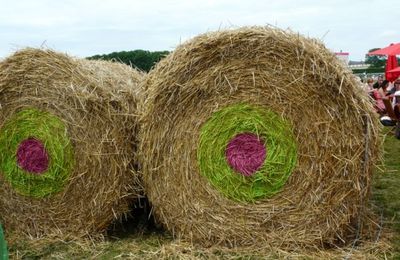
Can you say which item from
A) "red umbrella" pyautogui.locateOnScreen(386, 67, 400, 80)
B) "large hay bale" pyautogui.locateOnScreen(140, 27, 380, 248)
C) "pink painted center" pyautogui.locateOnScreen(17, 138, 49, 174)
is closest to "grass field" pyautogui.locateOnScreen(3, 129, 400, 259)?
"large hay bale" pyautogui.locateOnScreen(140, 27, 380, 248)

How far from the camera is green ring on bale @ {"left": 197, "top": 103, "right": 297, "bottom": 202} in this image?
4.09 meters

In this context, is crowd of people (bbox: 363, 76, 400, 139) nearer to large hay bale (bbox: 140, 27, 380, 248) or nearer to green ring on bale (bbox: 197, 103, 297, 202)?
large hay bale (bbox: 140, 27, 380, 248)

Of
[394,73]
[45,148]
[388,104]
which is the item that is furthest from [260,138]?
[394,73]

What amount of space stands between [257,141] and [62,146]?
1587 millimetres

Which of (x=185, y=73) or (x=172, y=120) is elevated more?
(x=185, y=73)

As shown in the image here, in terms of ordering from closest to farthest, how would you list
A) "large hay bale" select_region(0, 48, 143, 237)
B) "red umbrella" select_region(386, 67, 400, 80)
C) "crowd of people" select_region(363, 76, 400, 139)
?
"large hay bale" select_region(0, 48, 143, 237) < "crowd of people" select_region(363, 76, 400, 139) < "red umbrella" select_region(386, 67, 400, 80)

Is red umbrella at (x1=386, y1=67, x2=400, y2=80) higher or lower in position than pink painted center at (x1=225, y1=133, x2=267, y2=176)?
higher

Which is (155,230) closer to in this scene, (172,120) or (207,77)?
(172,120)

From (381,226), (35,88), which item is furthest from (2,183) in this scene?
(381,226)

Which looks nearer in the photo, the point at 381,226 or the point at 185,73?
the point at 185,73

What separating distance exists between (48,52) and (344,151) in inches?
97.7

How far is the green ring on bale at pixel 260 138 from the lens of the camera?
4.09 metres

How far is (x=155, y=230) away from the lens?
4.81 m

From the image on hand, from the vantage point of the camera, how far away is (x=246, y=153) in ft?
13.6
